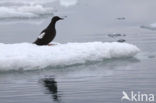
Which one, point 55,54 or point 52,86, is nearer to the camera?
point 52,86

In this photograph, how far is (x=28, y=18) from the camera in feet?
93.9

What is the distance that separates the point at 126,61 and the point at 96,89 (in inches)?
109

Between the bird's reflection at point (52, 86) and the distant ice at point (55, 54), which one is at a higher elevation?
the distant ice at point (55, 54)

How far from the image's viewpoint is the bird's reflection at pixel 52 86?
21.9 ft

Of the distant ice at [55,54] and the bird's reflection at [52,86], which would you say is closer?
the bird's reflection at [52,86]

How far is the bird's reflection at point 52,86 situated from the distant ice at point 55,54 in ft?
2.63

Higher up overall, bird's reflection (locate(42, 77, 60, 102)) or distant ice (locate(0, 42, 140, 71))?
distant ice (locate(0, 42, 140, 71))

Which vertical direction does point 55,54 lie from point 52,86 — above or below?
above

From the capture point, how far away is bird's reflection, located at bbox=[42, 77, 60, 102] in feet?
21.9

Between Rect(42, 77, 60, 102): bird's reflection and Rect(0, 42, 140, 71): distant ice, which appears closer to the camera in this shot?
Rect(42, 77, 60, 102): bird's reflection

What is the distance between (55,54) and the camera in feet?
29.7

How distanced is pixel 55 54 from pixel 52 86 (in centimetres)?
176

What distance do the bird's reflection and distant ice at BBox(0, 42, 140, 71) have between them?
80cm

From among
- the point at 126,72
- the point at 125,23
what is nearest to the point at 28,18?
the point at 125,23
